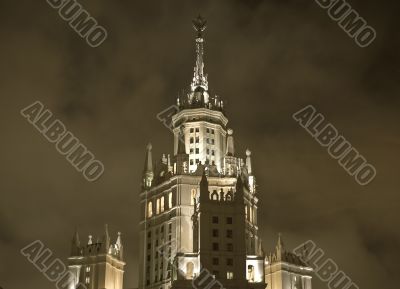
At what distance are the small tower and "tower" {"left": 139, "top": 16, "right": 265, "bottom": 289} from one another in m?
3.62

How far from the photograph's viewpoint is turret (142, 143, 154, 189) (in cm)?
15250

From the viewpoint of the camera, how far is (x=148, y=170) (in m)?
154

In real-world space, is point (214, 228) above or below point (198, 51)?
below

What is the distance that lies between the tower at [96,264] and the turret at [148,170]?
13.7 metres

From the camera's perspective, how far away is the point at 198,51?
16838 centimetres

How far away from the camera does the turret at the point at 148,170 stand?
500 feet

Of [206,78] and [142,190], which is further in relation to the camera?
[206,78]

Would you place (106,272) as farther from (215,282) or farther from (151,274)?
(215,282)

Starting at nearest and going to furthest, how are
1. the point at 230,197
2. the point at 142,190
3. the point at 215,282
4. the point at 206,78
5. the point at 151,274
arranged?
the point at 215,282
the point at 230,197
the point at 151,274
the point at 142,190
the point at 206,78

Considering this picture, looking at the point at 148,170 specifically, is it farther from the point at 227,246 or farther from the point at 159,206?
the point at 227,246

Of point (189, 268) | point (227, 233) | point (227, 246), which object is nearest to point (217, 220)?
point (227, 233)

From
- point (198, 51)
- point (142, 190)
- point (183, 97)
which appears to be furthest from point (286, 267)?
point (198, 51)

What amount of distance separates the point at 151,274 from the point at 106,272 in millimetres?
8589

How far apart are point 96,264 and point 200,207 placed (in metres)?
24.1
